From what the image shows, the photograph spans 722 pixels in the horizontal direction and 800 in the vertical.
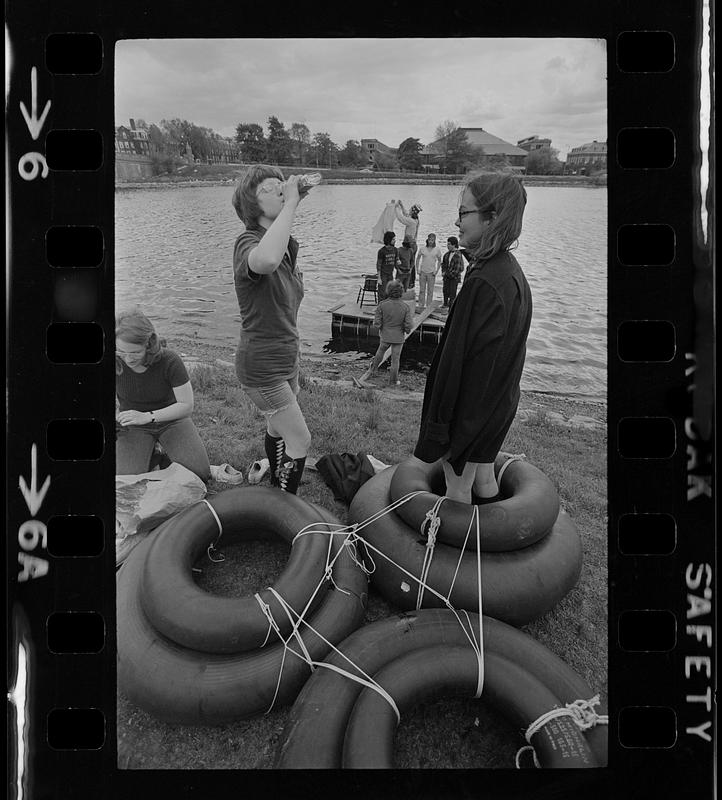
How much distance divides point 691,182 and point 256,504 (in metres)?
2.75

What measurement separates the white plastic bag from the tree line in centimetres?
160

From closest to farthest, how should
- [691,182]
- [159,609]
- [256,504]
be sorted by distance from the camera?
[691,182]
[159,609]
[256,504]

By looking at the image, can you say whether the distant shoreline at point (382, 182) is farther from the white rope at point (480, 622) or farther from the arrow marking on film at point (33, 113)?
the white rope at point (480, 622)

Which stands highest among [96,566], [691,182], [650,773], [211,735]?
[691,182]

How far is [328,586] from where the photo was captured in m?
2.72

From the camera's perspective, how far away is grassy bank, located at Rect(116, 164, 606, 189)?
250cm

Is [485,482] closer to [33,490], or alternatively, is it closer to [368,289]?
[368,289]

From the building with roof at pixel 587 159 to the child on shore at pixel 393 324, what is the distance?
995 millimetres

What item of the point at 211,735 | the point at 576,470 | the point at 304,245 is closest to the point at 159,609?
the point at 211,735

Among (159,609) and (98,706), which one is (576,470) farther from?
(98,706)

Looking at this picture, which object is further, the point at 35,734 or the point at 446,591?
the point at 446,591

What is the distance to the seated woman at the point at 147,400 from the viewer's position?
255 cm

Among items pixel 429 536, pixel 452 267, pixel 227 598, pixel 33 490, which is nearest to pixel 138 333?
pixel 33 490

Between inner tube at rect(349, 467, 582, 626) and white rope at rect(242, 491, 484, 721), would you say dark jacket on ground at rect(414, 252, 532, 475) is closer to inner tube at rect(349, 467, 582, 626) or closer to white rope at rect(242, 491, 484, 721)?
white rope at rect(242, 491, 484, 721)
